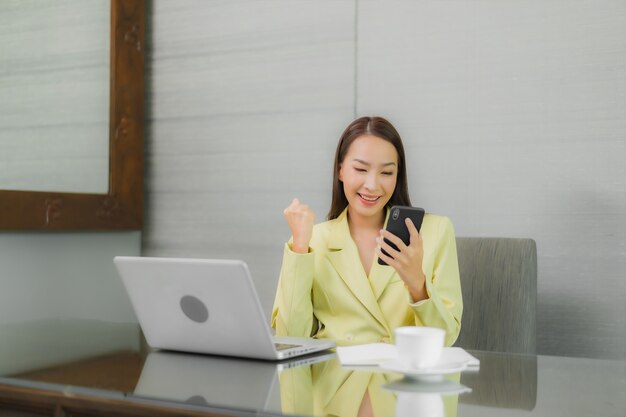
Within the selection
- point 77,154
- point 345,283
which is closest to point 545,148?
point 345,283

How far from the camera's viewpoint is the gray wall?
2660 millimetres

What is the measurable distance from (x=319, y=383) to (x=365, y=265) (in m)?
0.80

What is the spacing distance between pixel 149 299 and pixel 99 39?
2.02 metres

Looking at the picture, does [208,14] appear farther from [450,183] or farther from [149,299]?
[149,299]

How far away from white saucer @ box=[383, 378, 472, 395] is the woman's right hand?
0.69 m

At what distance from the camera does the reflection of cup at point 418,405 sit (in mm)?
1126

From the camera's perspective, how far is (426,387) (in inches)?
51.1

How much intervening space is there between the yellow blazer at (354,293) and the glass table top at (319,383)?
0.92 ft

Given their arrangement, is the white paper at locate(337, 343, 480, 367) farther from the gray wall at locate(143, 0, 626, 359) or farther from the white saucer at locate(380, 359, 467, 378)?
the gray wall at locate(143, 0, 626, 359)

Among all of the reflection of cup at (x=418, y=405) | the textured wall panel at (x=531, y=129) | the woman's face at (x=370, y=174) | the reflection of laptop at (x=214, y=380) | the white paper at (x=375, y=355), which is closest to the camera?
the reflection of cup at (x=418, y=405)

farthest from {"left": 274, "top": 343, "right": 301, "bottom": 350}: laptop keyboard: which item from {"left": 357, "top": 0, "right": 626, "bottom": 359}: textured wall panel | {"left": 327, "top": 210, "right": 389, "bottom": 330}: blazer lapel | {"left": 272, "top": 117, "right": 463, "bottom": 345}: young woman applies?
{"left": 357, "top": 0, "right": 626, "bottom": 359}: textured wall panel

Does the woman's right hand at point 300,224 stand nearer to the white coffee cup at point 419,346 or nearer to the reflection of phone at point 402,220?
the reflection of phone at point 402,220

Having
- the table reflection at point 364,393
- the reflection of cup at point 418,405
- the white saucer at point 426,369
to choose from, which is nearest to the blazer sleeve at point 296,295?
the table reflection at point 364,393

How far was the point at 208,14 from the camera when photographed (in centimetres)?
347
